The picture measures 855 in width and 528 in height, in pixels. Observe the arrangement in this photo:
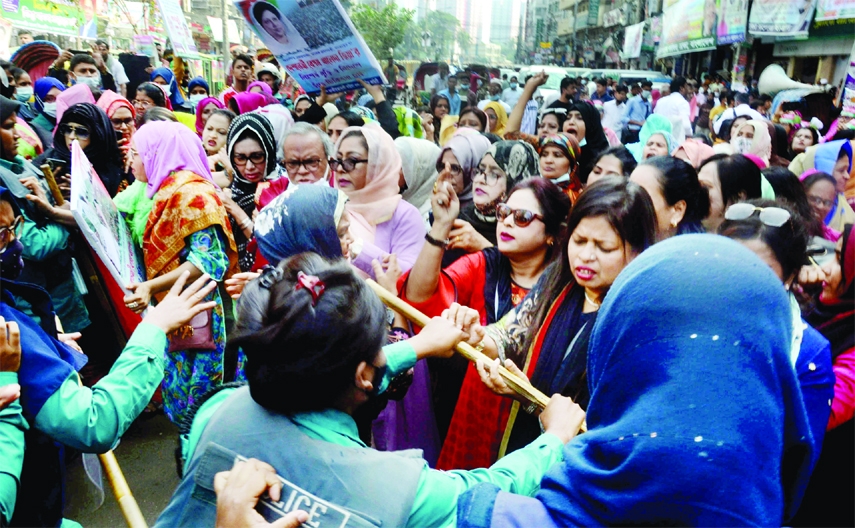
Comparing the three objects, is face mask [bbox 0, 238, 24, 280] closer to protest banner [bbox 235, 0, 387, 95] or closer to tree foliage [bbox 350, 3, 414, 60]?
protest banner [bbox 235, 0, 387, 95]

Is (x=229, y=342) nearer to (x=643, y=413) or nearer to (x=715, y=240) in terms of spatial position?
Result: (x=643, y=413)

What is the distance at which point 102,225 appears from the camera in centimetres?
242

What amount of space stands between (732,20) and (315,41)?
14.6 meters

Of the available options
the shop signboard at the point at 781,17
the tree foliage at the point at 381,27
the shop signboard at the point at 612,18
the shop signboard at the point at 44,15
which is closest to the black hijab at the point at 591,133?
the shop signboard at the point at 44,15

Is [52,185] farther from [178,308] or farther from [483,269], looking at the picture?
[483,269]

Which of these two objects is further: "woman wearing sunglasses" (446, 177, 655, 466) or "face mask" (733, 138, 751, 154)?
"face mask" (733, 138, 751, 154)

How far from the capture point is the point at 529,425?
196 cm

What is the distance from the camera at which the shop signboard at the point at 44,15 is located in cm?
971

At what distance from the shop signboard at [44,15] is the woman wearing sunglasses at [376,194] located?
886cm

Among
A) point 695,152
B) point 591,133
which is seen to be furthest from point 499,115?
point 695,152

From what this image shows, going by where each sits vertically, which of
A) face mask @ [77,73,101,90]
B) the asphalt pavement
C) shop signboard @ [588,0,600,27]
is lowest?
the asphalt pavement

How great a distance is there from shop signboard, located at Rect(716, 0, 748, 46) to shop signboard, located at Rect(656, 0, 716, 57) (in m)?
0.77

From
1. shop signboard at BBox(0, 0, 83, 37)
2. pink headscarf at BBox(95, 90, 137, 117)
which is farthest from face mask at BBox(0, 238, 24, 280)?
shop signboard at BBox(0, 0, 83, 37)

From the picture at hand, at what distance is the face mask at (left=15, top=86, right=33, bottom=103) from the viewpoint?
6031 millimetres
